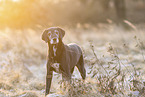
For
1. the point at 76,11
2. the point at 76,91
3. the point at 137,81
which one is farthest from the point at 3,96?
the point at 76,11

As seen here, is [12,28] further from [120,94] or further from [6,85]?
[120,94]

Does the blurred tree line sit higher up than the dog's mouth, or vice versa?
the blurred tree line

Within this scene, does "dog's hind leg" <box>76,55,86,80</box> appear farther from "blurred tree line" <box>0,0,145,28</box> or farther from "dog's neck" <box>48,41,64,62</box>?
"blurred tree line" <box>0,0,145,28</box>

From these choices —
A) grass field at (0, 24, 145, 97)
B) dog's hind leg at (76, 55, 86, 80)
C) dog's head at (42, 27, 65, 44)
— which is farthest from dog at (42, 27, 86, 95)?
dog's hind leg at (76, 55, 86, 80)

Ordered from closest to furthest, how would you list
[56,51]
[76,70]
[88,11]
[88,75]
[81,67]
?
1. [56,51]
2. [81,67]
3. [88,75]
4. [76,70]
5. [88,11]

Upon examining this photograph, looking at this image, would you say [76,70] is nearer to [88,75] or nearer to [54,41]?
[88,75]

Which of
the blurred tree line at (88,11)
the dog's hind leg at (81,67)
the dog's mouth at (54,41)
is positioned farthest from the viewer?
the blurred tree line at (88,11)

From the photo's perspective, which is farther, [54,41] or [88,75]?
[88,75]

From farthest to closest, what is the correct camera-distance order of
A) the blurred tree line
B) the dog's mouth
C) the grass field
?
1. the blurred tree line
2. the dog's mouth
3. the grass field

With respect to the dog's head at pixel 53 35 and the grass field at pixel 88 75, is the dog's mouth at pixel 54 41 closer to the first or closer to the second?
the dog's head at pixel 53 35

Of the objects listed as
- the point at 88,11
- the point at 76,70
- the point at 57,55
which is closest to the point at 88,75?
the point at 76,70

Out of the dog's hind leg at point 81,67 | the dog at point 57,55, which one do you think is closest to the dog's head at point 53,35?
the dog at point 57,55

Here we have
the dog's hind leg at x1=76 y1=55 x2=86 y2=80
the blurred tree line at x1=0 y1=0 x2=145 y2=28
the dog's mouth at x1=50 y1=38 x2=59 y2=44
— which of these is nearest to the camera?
the dog's mouth at x1=50 y1=38 x2=59 y2=44

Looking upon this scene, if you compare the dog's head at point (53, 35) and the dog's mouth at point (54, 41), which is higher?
the dog's head at point (53, 35)
